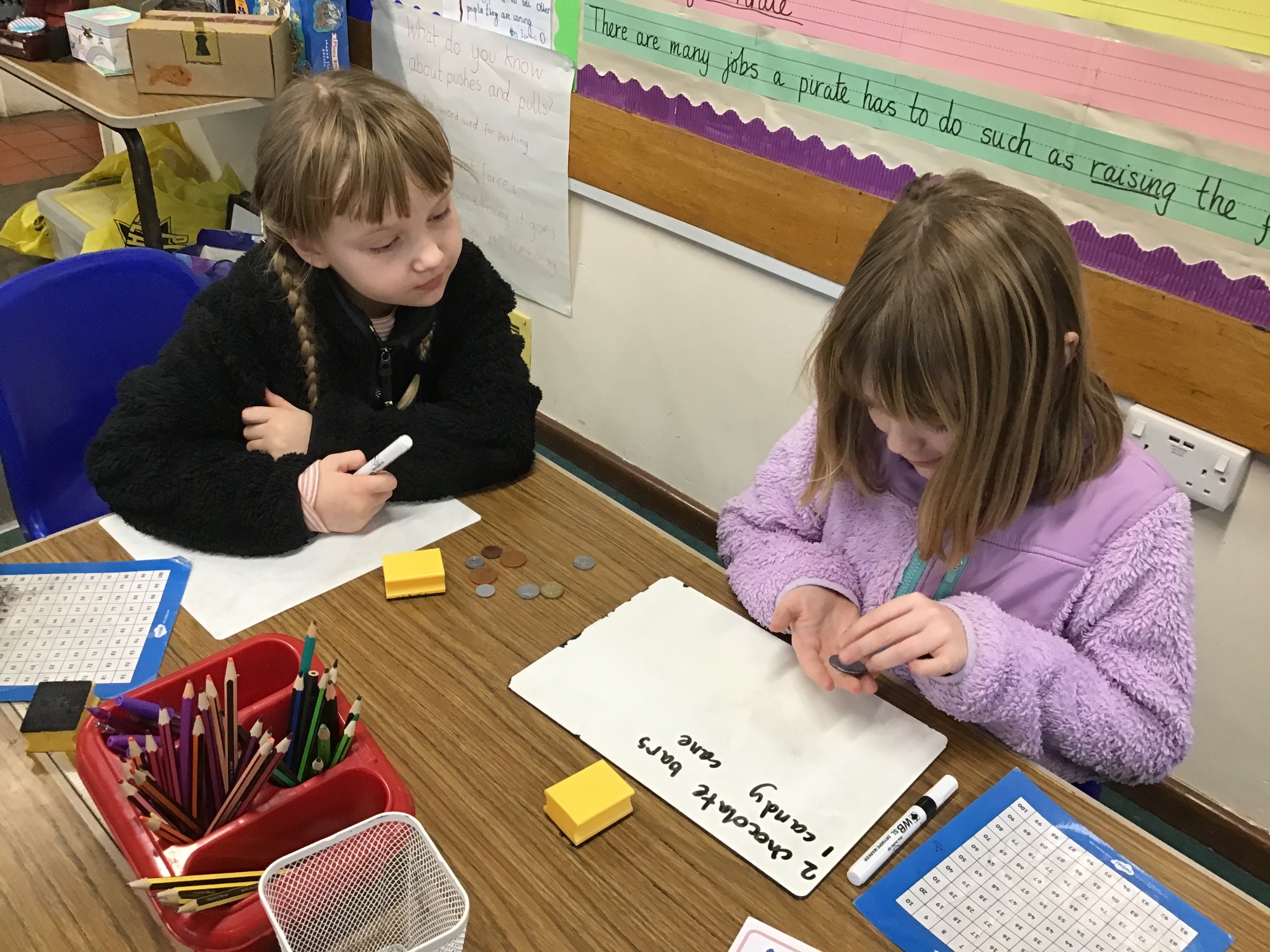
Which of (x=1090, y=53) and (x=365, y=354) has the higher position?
(x=1090, y=53)

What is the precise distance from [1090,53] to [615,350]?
1.14 metres

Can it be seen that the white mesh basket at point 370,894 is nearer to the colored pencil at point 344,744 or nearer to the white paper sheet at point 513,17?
the colored pencil at point 344,744

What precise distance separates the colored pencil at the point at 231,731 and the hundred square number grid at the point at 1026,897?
1.41 feet

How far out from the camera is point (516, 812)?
714mm

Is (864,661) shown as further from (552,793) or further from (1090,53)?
(1090,53)

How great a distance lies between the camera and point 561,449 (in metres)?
2.36

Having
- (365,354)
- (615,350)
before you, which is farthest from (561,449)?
(365,354)

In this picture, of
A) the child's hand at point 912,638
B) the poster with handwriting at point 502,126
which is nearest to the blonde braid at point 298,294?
→ the child's hand at point 912,638

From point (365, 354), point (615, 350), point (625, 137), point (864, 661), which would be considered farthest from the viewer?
point (615, 350)

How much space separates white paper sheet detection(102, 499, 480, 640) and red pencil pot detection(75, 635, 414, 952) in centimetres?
16

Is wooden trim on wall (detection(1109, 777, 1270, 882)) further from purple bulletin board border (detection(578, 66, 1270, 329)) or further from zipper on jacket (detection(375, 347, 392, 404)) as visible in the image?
zipper on jacket (detection(375, 347, 392, 404))

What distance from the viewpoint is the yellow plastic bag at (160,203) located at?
2.27 m

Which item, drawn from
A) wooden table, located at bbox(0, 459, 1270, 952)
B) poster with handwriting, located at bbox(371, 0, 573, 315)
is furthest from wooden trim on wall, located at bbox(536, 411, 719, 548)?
wooden table, located at bbox(0, 459, 1270, 952)

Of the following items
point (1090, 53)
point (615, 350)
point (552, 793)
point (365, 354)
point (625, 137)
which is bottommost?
point (615, 350)
